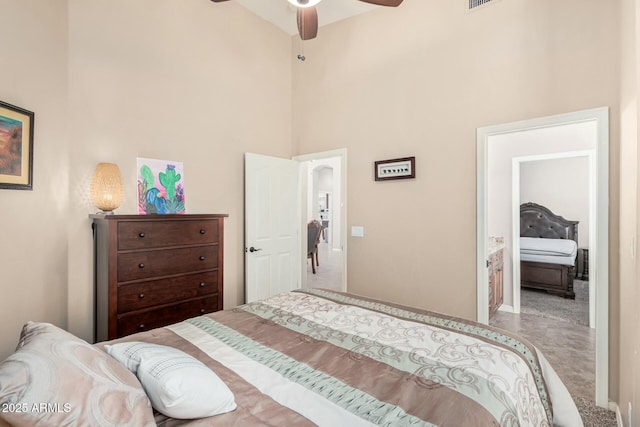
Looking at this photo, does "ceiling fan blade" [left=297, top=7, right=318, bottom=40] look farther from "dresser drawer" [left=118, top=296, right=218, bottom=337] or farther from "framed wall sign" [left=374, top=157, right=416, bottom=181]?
"dresser drawer" [left=118, top=296, right=218, bottom=337]

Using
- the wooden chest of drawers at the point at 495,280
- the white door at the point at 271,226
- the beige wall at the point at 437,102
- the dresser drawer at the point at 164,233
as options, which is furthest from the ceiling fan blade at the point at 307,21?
the wooden chest of drawers at the point at 495,280

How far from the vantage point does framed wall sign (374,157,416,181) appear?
3.06 meters

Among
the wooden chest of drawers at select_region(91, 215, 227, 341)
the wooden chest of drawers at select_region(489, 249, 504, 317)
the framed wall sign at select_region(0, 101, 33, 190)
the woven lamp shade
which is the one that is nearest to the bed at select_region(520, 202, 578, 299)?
the wooden chest of drawers at select_region(489, 249, 504, 317)

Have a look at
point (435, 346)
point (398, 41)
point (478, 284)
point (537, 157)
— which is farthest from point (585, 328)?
point (398, 41)

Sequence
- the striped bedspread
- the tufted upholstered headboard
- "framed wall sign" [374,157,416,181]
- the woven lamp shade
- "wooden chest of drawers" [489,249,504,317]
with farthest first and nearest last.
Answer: the tufted upholstered headboard
"wooden chest of drawers" [489,249,504,317]
"framed wall sign" [374,157,416,181]
the woven lamp shade
the striped bedspread

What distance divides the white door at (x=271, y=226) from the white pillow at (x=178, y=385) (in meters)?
2.40

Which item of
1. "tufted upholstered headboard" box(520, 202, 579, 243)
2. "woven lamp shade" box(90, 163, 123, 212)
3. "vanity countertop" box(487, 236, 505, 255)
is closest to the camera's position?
"woven lamp shade" box(90, 163, 123, 212)

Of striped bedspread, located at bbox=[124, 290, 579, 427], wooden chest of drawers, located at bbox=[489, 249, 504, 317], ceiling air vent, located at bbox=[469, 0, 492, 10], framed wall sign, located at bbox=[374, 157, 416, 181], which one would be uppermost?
ceiling air vent, located at bbox=[469, 0, 492, 10]

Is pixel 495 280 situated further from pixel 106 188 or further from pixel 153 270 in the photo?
pixel 106 188

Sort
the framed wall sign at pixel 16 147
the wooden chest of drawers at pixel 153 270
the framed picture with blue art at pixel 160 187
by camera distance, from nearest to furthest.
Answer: the framed wall sign at pixel 16 147 < the wooden chest of drawers at pixel 153 270 < the framed picture with blue art at pixel 160 187

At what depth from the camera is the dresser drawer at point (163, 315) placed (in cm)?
211

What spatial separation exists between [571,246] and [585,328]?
6.75ft

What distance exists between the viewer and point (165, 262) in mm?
2344

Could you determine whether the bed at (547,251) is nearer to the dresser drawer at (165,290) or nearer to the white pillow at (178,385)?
the dresser drawer at (165,290)
